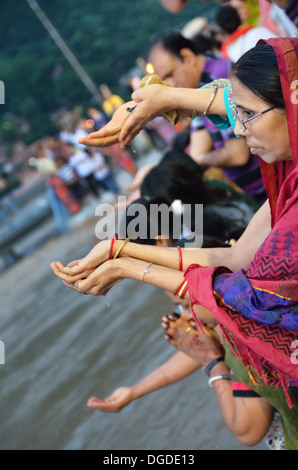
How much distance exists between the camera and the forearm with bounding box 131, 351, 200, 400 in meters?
2.45

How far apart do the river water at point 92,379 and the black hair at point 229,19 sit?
256cm

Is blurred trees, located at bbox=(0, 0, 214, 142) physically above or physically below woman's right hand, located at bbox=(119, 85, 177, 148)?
below

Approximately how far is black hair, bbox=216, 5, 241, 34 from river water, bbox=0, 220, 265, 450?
101 inches

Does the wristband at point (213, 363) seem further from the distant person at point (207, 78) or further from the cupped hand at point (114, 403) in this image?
the distant person at point (207, 78)

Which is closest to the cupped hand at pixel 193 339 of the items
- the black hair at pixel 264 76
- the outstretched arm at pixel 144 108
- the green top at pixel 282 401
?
the green top at pixel 282 401

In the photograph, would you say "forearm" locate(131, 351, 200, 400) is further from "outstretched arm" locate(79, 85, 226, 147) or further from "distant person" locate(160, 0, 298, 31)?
"distant person" locate(160, 0, 298, 31)

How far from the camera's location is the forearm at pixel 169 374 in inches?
96.3

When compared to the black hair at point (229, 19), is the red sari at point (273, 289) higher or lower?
higher

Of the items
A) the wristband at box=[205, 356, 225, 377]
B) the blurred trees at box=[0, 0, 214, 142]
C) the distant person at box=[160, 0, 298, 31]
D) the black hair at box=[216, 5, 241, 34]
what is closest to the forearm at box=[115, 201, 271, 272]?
the wristband at box=[205, 356, 225, 377]

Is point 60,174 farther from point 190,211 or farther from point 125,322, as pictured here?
point 190,211

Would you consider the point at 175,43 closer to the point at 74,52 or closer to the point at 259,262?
the point at 259,262

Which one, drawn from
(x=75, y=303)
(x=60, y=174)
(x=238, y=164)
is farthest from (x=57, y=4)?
(x=238, y=164)

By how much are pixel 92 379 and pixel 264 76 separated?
11.3ft

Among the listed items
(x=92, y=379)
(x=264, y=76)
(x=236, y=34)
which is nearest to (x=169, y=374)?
(x=264, y=76)
